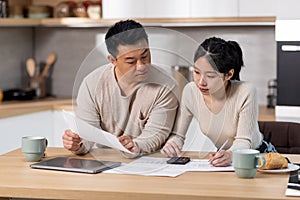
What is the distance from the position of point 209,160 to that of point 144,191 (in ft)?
1.48

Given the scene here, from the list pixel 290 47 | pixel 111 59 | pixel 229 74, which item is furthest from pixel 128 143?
pixel 290 47

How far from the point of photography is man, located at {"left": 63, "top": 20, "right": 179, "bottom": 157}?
7.84 ft

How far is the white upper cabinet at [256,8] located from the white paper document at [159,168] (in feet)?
6.32

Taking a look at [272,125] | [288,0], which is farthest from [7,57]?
[272,125]

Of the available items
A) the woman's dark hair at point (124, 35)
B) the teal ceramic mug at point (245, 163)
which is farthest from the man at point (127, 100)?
the teal ceramic mug at point (245, 163)

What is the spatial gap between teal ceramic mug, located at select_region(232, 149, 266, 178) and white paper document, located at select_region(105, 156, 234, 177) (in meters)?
0.12

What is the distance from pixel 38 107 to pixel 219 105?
6.82 feet

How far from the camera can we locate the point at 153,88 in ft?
8.03

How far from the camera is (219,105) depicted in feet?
8.15

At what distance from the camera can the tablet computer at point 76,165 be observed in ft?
7.48

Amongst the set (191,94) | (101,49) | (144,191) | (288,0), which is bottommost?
(144,191)

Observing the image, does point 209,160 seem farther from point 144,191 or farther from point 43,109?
point 43,109

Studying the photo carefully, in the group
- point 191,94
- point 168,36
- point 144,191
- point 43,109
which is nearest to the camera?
point 144,191

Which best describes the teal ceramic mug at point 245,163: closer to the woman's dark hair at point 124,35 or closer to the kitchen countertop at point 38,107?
the woman's dark hair at point 124,35
